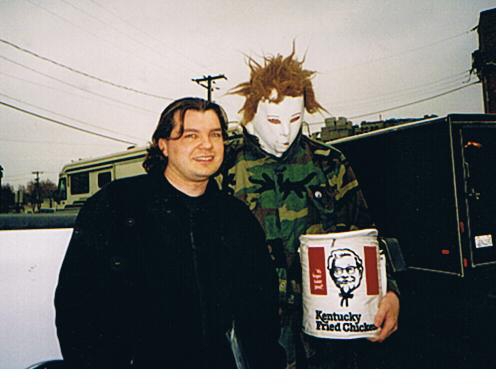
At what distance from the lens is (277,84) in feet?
4.82

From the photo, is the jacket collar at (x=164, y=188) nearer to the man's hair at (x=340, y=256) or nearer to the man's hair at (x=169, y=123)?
the man's hair at (x=169, y=123)

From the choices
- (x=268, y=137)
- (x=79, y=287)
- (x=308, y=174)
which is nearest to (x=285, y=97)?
(x=268, y=137)

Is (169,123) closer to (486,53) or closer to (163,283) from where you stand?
(163,283)

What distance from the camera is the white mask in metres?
1.44

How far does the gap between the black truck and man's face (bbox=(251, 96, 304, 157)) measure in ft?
3.23

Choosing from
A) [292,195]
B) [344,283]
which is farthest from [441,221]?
[344,283]

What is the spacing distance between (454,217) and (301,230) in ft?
5.33

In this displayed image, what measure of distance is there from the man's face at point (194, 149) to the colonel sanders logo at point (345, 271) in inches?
15.9

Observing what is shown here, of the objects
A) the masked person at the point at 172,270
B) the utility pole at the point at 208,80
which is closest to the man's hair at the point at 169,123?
the masked person at the point at 172,270

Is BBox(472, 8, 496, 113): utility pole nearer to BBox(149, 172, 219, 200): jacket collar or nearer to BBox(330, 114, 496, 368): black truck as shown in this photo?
BBox(330, 114, 496, 368): black truck

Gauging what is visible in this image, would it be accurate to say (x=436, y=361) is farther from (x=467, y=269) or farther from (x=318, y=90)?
(x=318, y=90)

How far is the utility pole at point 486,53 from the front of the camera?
1.64 m

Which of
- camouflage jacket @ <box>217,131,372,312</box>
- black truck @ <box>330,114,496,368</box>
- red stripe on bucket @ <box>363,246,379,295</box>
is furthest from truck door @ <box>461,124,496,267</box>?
red stripe on bucket @ <box>363,246,379,295</box>
